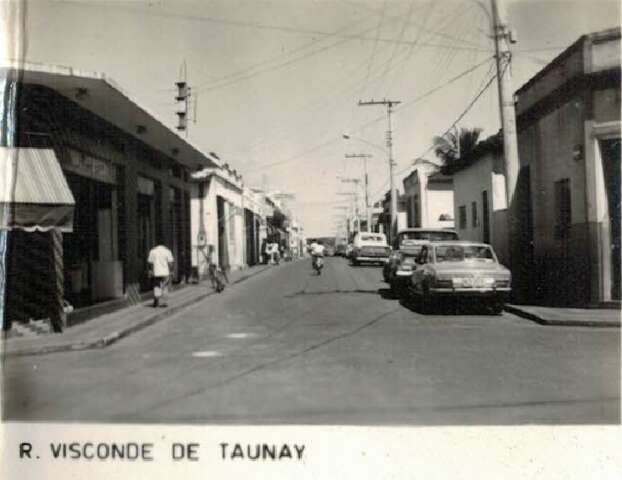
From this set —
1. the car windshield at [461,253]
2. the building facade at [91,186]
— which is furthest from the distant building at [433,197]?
the car windshield at [461,253]

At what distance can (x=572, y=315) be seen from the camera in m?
12.0

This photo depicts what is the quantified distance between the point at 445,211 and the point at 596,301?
1076 inches

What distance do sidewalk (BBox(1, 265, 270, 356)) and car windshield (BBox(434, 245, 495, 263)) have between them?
232 inches

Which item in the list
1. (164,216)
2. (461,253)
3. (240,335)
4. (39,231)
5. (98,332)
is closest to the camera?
(39,231)

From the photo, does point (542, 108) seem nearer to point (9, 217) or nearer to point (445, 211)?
point (9, 217)

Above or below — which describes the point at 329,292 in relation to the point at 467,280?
below

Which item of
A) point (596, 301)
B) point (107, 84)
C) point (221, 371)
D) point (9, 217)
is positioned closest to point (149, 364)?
point (221, 371)

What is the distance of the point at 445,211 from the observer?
132 ft

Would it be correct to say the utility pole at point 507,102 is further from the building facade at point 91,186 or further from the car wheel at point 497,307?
the building facade at point 91,186

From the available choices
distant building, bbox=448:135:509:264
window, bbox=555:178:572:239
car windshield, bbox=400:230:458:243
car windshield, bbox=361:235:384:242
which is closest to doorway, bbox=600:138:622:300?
window, bbox=555:178:572:239

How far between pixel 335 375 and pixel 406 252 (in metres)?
10.4

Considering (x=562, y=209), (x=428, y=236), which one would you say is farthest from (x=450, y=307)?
(x=428, y=236)

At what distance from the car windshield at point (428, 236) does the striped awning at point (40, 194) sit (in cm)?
1095

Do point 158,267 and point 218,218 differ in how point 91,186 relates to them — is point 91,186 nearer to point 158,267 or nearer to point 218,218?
point 158,267
